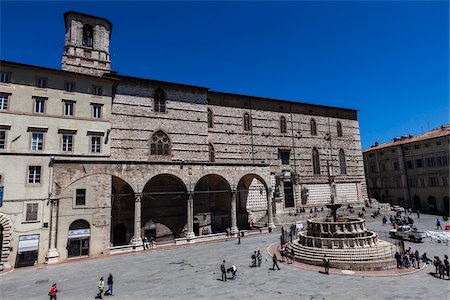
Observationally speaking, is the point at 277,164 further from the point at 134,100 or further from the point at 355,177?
the point at 134,100

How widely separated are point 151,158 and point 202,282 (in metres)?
16.4

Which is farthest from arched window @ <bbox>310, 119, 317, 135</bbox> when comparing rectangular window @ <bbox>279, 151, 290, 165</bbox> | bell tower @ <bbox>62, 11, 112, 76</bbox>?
bell tower @ <bbox>62, 11, 112, 76</bbox>

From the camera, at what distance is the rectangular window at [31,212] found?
19875 millimetres

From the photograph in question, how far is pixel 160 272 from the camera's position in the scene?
16.7 meters

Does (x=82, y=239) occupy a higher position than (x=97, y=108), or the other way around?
(x=97, y=108)

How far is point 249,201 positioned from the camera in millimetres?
34656

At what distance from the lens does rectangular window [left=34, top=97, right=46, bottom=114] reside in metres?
21.9

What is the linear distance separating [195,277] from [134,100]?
1960cm

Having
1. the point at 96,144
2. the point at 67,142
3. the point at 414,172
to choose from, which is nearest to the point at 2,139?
the point at 67,142

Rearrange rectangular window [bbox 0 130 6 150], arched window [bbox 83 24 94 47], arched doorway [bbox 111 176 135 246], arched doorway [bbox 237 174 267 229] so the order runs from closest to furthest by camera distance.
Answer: rectangular window [bbox 0 130 6 150] < arched doorway [bbox 111 176 135 246] < arched window [bbox 83 24 94 47] < arched doorway [bbox 237 174 267 229]

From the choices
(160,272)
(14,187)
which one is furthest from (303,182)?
(14,187)

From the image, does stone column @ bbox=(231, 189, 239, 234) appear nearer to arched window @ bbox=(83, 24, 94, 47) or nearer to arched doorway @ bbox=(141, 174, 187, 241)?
arched doorway @ bbox=(141, 174, 187, 241)

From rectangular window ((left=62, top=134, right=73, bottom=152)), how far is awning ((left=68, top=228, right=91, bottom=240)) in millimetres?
6350

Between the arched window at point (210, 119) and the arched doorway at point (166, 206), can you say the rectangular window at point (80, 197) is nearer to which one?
the arched doorway at point (166, 206)
